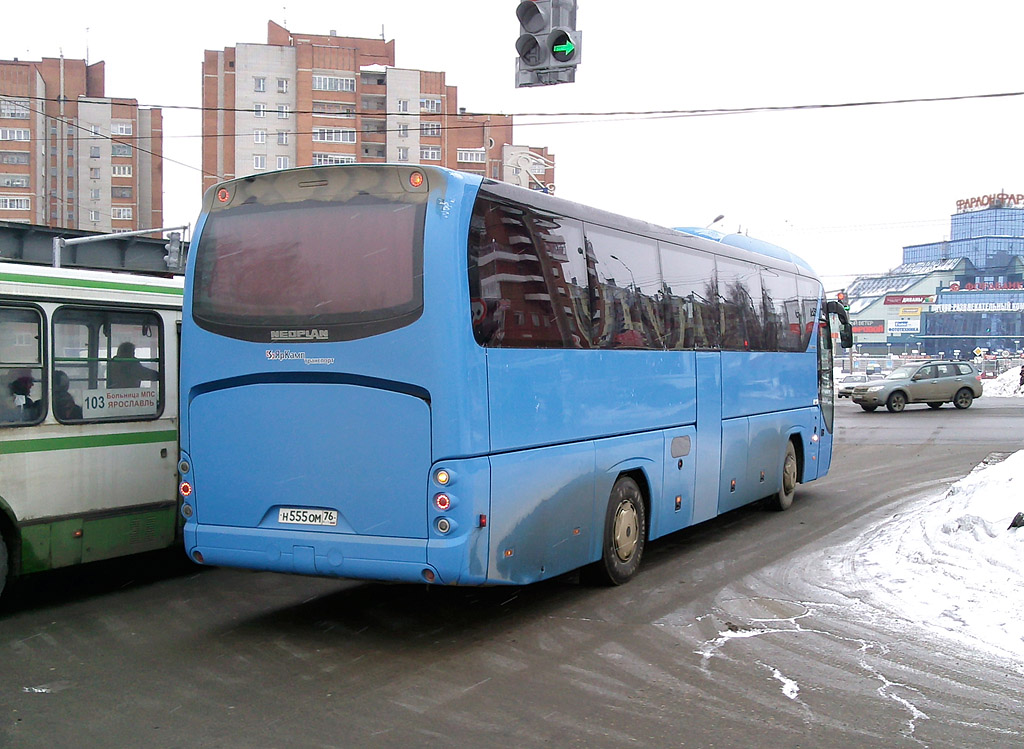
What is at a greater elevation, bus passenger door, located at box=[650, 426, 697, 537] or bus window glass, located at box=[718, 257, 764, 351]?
bus window glass, located at box=[718, 257, 764, 351]

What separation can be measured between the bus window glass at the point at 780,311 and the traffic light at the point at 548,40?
13.3 feet

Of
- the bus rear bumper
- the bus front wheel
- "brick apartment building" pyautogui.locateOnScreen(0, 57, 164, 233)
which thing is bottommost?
the bus front wheel

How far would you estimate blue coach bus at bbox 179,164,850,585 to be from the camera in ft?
23.1

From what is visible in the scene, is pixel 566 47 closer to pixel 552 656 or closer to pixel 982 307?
pixel 552 656

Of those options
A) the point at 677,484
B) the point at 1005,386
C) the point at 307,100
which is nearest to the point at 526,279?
the point at 677,484

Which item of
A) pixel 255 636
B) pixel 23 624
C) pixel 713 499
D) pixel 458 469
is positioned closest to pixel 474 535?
pixel 458 469

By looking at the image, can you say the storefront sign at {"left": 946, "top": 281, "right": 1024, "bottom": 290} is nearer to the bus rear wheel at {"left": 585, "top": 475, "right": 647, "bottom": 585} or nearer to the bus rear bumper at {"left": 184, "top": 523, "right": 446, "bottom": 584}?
the bus rear wheel at {"left": 585, "top": 475, "right": 647, "bottom": 585}

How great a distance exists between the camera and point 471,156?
3920 inches

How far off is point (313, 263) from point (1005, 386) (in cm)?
4960

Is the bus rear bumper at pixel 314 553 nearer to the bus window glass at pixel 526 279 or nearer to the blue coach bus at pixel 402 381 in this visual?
the blue coach bus at pixel 402 381

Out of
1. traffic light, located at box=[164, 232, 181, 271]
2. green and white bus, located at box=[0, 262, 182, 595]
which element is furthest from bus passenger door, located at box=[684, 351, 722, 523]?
traffic light, located at box=[164, 232, 181, 271]

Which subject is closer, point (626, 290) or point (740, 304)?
point (626, 290)

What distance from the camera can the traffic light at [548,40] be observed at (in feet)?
36.0

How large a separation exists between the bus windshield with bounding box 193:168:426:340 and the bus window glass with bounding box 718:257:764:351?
5582 millimetres
